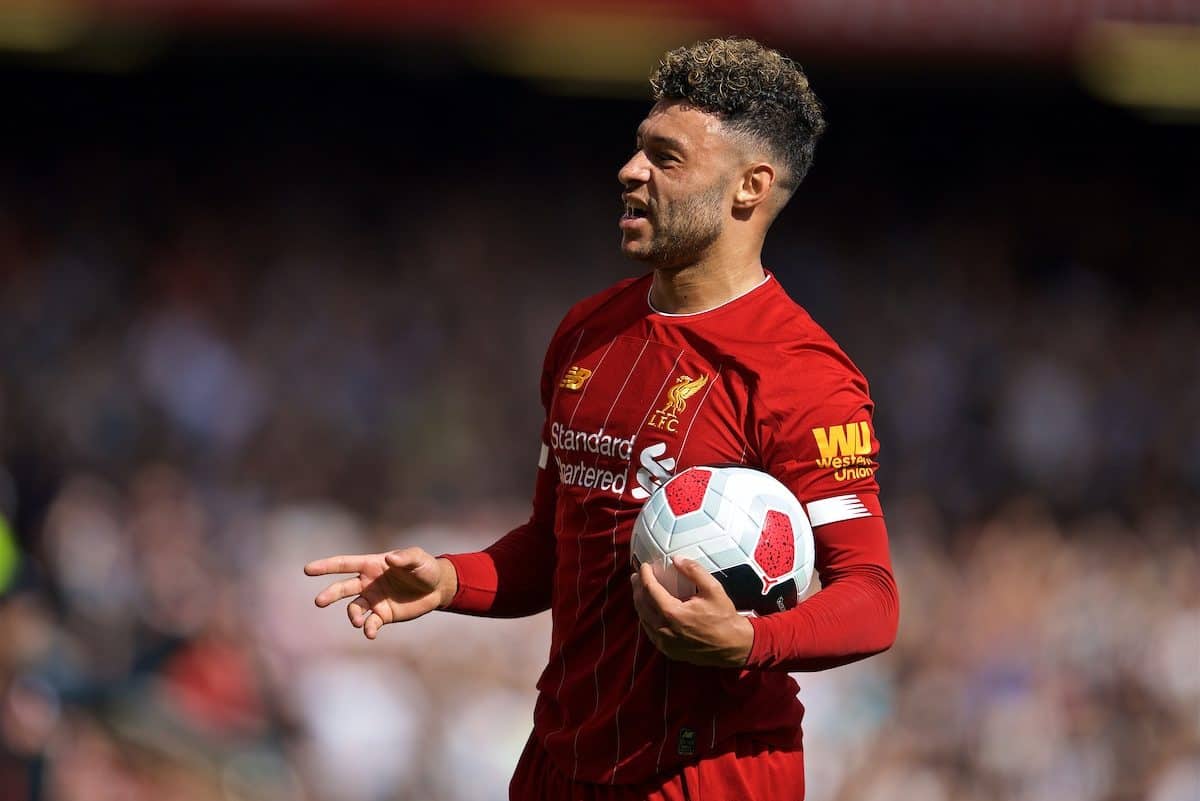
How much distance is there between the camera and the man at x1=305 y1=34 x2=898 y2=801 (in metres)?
2.82

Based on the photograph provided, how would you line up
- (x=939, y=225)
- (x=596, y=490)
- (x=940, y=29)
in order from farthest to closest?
(x=939, y=225), (x=940, y=29), (x=596, y=490)

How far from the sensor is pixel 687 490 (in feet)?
9.13

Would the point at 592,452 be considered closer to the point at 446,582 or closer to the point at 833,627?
A: the point at 446,582

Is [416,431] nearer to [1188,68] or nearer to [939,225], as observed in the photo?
[939,225]

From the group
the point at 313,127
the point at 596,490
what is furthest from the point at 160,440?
the point at 596,490

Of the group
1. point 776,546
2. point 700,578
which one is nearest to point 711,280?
point 776,546

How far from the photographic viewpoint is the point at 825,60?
8.45 metres

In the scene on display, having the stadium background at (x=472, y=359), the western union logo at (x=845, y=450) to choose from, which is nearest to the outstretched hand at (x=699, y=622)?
the western union logo at (x=845, y=450)

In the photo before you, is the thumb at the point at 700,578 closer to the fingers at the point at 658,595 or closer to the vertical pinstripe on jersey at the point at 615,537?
the fingers at the point at 658,595

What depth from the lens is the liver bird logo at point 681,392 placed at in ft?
9.64

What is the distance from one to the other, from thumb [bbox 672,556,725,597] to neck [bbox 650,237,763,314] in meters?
0.69

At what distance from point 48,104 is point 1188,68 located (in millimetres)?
6579

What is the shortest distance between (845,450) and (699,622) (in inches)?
19.2

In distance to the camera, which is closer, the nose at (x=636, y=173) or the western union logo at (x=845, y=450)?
the western union logo at (x=845, y=450)
